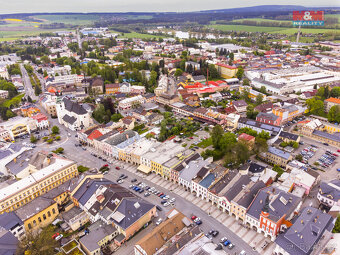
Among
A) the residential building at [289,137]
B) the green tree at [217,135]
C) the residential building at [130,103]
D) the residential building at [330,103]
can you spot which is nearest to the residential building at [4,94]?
the residential building at [130,103]

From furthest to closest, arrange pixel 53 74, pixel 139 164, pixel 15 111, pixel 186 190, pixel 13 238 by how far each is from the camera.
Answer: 1. pixel 53 74
2. pixel 15 111
3. pixel 139 164
4. pixel 186 190
5. pixel 13 238

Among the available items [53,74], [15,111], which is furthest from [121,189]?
[53,74]

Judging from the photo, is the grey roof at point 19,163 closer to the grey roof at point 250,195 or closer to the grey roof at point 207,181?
the grey roof at point 207,181

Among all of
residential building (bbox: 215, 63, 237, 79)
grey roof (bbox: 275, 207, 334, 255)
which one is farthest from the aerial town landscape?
residential building (bbox: 215, 63, 237, 79)

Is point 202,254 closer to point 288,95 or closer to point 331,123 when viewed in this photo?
point 331,123

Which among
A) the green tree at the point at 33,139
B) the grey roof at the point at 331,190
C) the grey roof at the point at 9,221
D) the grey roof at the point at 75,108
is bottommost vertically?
the green tree at the point at 33,139

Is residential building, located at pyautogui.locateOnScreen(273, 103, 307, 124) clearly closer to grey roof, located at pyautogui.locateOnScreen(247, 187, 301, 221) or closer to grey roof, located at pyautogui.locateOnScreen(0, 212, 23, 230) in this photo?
grey roof, located at pyautogui.locateOnScreen(247, 187, 301, 221)
